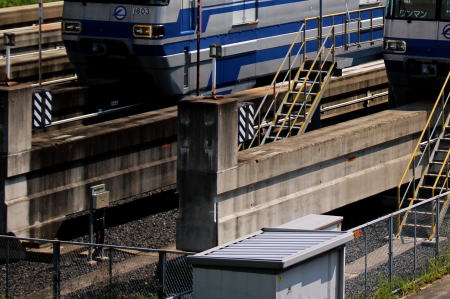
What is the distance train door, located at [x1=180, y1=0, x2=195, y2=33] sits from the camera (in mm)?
23997

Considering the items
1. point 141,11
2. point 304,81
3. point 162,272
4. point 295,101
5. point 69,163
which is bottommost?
point 162,272

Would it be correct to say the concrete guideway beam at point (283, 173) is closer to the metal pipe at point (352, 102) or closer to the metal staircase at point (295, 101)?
the metal staircase at point (295, 101)

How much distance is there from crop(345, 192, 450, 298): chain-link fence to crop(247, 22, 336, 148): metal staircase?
3264mm

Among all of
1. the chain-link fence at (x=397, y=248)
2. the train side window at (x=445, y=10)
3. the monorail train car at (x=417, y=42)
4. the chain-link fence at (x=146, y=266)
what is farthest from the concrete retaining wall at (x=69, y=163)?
the train side window at (x=445, y=10)

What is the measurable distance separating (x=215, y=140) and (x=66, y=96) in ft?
20.7

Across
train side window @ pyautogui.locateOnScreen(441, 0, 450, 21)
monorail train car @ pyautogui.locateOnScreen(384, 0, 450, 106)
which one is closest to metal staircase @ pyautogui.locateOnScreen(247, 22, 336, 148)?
monorail train car @ pyautogui.locateOnScreen(384, 0, 450, 106)

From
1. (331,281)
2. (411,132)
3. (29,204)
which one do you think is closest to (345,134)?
(411,132)

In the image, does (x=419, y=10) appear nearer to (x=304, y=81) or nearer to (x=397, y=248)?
(x=304, y=81)

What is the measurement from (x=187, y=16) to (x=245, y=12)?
176 cm

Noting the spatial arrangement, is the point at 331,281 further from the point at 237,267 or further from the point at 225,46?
the point at 225,46

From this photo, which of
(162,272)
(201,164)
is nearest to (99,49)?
(201,164)

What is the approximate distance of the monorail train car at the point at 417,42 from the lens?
75.3ft

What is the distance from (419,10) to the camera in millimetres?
23156

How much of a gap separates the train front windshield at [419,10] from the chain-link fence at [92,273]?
298 inches
